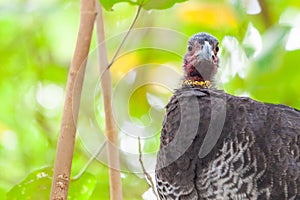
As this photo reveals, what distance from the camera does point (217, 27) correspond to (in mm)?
2727

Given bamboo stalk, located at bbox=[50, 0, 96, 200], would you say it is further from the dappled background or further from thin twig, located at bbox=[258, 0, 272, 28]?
thin twig, located at bbox=[258, 0, 272, 28]

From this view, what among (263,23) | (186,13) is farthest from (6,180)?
(263,23)

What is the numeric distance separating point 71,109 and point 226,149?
17.9 inches

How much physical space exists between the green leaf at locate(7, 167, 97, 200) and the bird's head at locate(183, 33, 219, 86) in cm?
48

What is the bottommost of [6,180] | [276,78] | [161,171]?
[161,171]

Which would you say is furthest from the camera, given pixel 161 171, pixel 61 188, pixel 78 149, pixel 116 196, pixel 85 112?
pixel 78 149

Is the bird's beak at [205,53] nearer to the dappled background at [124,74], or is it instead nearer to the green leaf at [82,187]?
the dappled background at [124,74]

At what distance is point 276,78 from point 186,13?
0.65m


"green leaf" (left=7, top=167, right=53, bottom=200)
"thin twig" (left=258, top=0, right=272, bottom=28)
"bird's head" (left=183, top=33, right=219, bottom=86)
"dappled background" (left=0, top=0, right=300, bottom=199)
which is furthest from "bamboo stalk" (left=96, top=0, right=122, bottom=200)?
"thin twig" (left=258, top=0, right=272, bottom=28)

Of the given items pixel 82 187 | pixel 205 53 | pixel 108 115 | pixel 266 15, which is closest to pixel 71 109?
pixel 108 115

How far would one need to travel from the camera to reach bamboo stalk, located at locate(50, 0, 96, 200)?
176 cm

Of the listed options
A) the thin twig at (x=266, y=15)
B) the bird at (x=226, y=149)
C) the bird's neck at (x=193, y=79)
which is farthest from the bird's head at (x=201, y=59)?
the thin twig at (x=266, y=15)

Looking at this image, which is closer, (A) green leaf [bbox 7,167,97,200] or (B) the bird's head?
(A) green leaf [bbox 7,167,97,200]

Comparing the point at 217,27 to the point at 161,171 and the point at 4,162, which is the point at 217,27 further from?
the point at 4,162
